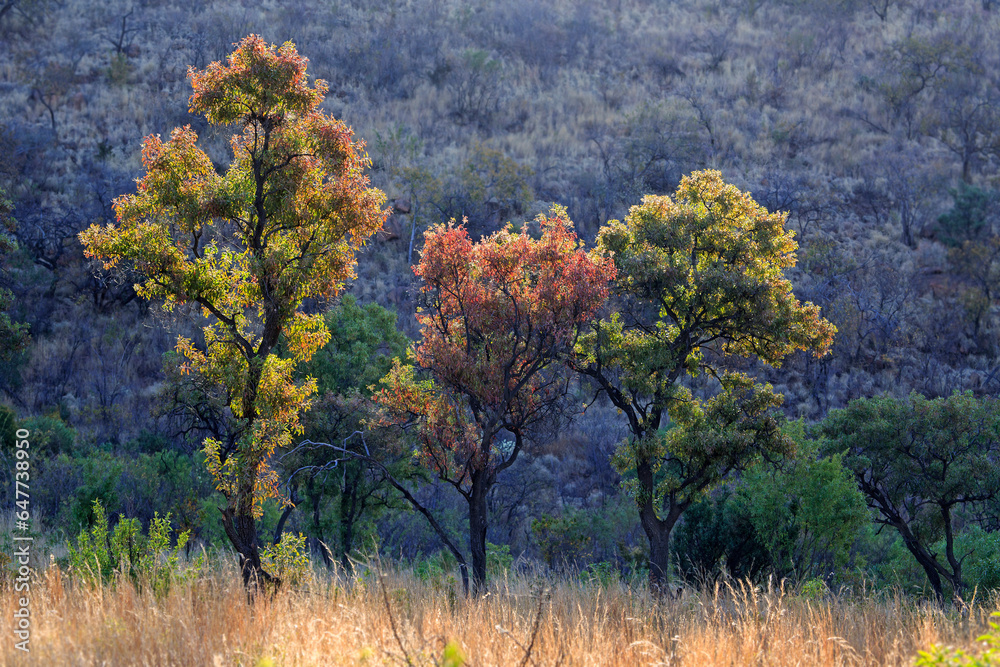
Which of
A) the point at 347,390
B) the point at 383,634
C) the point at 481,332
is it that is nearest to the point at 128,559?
the point at 383,634

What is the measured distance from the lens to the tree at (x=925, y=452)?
1622 cm

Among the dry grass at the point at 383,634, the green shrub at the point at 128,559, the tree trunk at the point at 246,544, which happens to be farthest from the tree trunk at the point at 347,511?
the dry grass at the point at 383,634

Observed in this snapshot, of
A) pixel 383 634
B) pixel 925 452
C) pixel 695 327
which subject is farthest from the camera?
pixel 925 452

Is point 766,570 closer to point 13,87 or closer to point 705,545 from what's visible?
point 705,545

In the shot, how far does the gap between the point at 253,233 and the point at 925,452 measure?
Answer: 15.0 m

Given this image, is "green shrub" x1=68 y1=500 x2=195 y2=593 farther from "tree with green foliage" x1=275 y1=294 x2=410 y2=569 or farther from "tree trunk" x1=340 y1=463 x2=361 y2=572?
"tree trunk" x1=340 y1=463 x2=361 y2=572

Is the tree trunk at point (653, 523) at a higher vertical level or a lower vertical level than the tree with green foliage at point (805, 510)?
higher

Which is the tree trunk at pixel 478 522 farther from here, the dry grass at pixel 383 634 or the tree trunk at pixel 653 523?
the tree trunk at pixel 653 523

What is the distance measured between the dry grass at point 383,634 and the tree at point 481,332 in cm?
287

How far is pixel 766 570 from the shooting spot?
57.3 feet

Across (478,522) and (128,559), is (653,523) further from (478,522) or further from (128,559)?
(128,559)

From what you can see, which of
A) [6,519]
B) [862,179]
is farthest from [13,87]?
[862,179]

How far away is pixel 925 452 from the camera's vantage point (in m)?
16.9

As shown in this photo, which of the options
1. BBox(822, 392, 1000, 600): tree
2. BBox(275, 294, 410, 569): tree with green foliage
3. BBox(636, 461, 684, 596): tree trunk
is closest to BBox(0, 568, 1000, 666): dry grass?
BBox(636, 461, 684, 596): tree trunk
